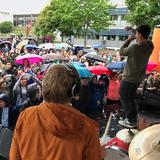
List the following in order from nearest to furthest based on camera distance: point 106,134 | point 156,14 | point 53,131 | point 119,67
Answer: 1. point 53,131
2. point 106,134
3. point 119,67
4. point 156,14

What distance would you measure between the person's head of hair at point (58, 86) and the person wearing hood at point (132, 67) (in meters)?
2.95

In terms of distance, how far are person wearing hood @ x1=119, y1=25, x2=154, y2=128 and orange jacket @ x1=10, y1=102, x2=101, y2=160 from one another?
3.02 meters

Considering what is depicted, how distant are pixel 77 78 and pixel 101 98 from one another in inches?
288

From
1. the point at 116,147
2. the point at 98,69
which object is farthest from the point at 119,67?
the point at 116,147

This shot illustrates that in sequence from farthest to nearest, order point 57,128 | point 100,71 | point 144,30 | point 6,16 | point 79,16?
point 6,16 → point 79,16 → point 100,71 → point 144,30 → point 57,128

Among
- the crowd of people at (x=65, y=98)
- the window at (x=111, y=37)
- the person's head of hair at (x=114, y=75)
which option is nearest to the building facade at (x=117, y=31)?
the window at (x=111, y=37)

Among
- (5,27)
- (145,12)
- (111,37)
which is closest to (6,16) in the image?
(5,27)

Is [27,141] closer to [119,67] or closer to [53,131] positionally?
[53,131]

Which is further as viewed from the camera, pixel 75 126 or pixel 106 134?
pixel 106 134

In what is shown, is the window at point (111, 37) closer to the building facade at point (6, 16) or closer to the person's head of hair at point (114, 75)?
the building facade at point (6, 16)

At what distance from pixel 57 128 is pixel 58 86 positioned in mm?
251

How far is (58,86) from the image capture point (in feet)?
7.31

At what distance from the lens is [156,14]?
18.9 metres

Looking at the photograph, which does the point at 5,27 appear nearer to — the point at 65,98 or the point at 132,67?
the point at 132,67
